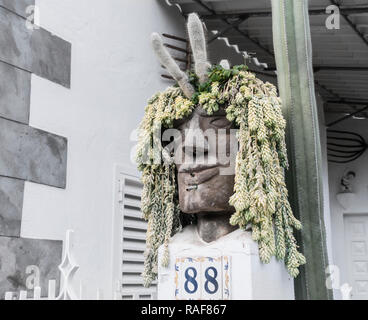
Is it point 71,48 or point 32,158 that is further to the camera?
point 71,48

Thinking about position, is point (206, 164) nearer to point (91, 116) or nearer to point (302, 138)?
point (302, 138)

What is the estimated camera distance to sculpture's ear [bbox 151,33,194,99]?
1788 millimetres

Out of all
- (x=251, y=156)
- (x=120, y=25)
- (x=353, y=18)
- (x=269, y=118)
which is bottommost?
(x=251, y=156)

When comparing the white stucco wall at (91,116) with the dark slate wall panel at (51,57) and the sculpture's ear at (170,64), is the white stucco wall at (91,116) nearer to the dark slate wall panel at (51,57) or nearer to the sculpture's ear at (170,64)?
the dark slate wall panel at (51,57)

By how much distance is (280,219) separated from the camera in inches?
69.9

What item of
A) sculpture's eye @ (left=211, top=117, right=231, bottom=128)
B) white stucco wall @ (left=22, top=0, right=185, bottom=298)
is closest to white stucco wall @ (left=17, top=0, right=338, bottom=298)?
white stucco wall @ (left=22, top=0, right=185, bottom=298)

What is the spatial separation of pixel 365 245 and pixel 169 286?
511 cm

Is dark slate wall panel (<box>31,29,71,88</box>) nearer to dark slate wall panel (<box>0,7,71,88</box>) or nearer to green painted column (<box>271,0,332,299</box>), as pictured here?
dark slate wall panel (<box>0,7,71,88</box>)

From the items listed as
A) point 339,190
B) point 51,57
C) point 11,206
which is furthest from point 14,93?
point 339,190

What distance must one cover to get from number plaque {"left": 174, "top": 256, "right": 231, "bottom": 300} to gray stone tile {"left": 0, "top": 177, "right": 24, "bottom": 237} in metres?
1.04

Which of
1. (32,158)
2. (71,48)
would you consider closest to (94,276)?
(32,158)
